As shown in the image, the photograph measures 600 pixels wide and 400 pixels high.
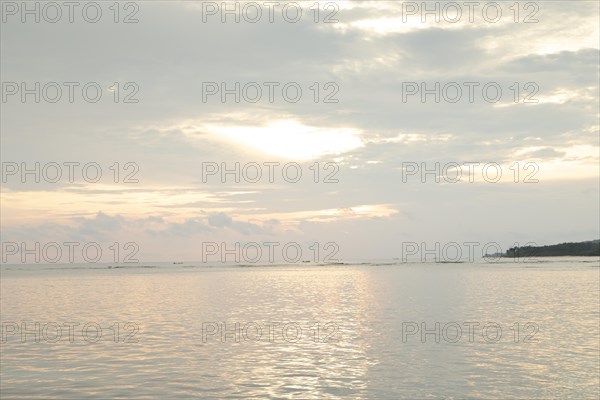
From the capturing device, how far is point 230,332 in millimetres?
45438

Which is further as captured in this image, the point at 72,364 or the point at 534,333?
the point at 534,333

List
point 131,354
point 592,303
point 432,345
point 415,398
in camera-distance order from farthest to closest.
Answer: point 592,303 → point 432,345 → point 131,354 → point 415,398

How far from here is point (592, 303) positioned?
64625 millimetres

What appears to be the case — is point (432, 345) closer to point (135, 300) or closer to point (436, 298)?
point (436, 298)

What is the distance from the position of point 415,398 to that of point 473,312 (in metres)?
35.3

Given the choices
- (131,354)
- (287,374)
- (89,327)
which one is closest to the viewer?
(287,374)

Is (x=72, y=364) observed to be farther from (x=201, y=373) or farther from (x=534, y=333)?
(x=534, y=333)

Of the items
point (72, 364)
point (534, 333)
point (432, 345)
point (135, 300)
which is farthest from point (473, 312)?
point (135, 300)

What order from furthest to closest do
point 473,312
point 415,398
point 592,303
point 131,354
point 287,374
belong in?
1. point 592,303
2. point 473,312
3. point 131,354
4. point 287,374
5. point 415,398

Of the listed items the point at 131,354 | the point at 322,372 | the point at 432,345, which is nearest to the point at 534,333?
the point at 432,345

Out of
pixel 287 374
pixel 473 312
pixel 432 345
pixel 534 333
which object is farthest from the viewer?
pixel 473 312

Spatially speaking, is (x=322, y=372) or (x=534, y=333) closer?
(x=322, y=372)

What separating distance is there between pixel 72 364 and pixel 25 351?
6296mm

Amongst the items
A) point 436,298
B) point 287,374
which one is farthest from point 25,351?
point 436,298
